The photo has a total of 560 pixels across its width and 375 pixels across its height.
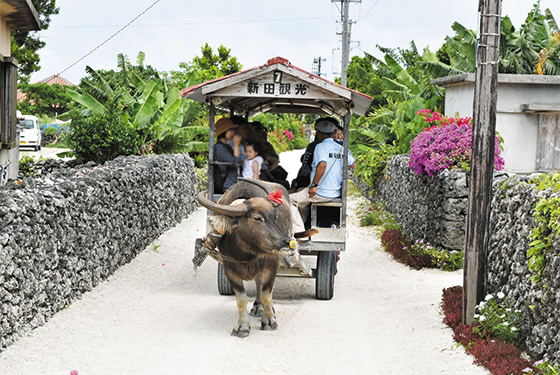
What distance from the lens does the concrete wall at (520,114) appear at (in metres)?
12.8

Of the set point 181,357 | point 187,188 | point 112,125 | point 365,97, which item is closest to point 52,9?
point 112,125

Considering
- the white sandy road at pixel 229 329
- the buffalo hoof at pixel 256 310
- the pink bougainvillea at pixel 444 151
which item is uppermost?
the pink bougainvillea at pixel 444 151

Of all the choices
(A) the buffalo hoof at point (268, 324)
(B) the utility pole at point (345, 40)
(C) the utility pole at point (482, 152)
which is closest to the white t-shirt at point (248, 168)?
(A) the buffalo hoof at point (268, 324)

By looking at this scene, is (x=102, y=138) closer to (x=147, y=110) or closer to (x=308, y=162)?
(x=147, y=110)

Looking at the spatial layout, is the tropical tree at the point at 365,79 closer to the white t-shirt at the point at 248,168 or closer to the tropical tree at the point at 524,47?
the tropical tree at the point at 524,47

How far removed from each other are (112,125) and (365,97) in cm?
957

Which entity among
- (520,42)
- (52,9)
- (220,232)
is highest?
(52,9)

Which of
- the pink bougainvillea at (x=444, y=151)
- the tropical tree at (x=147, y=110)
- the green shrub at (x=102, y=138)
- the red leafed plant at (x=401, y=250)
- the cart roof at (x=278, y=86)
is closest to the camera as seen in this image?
the cart roof at (x=278, y=86)

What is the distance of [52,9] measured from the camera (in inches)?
1025

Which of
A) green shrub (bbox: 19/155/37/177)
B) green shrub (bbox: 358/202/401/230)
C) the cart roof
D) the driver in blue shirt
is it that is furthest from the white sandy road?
green shrub (bbox: 19/155/37/177)

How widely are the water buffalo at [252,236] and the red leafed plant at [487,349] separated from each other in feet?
6.47

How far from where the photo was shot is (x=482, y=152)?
6828 mm

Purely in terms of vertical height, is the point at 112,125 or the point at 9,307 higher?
the point at 112,125

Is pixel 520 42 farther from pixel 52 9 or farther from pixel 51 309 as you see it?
pixel 52 9
